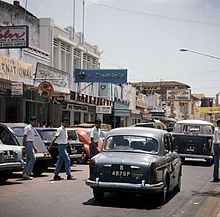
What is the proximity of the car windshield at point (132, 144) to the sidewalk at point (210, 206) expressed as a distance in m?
1.60

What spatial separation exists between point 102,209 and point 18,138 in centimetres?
616

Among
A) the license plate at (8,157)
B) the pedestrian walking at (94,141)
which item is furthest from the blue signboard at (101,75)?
the license plate at (8,157)

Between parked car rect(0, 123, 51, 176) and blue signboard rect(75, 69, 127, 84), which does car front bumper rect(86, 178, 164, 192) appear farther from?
blue signboard rect(75, 69, 127, 84)

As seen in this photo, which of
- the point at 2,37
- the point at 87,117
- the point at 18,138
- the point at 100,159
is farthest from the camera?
the point at 87,117

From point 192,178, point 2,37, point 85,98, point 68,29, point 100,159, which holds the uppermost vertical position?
point 68,29

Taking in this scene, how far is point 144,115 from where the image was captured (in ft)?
187

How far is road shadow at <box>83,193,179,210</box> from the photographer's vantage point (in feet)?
A: 33.0

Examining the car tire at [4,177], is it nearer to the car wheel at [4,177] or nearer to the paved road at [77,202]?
the car wheel at [4,177]

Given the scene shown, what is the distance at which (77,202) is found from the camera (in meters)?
10.3

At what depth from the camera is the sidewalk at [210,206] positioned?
9695 millimetres

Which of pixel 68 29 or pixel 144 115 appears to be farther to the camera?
pixel 144 115

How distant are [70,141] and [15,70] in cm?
513

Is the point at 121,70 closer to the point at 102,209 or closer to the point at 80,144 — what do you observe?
the point at 80,144

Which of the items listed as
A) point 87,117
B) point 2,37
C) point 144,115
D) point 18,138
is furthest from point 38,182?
point 144,115
